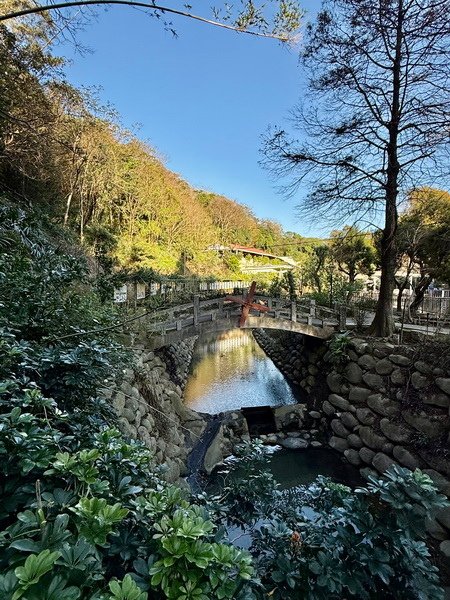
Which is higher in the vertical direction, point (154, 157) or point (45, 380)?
Result: point (154, 157)

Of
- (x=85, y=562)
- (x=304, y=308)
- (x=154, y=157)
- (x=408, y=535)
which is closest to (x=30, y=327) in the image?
(x=85, y=562)

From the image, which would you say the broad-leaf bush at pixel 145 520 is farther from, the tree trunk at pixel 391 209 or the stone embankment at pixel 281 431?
the tree trunk at pixel 391 209

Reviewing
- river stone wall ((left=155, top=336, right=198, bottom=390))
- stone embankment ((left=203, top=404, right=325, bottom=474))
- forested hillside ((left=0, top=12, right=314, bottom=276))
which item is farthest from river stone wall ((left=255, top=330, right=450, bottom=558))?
forested hillside ((left=0, top=12, right=314, bottom=276))

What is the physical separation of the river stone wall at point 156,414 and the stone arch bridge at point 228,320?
65 centimetres

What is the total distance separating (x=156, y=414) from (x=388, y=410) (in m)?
4.12

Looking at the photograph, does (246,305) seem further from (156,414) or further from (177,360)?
(177,360)

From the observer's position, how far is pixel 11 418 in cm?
111

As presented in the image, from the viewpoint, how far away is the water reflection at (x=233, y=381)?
8648 mm

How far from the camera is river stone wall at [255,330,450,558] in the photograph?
4488 millimetres

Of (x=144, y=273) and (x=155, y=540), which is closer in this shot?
(x=155, y=540)

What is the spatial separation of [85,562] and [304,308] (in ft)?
27.8

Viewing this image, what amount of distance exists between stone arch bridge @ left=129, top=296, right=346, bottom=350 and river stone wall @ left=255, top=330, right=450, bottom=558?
3.94ft

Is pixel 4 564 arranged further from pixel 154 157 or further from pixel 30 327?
pixel 154 157

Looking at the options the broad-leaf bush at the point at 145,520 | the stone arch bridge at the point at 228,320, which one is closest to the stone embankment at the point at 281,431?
the stone arch bridge at the point at 228,320
